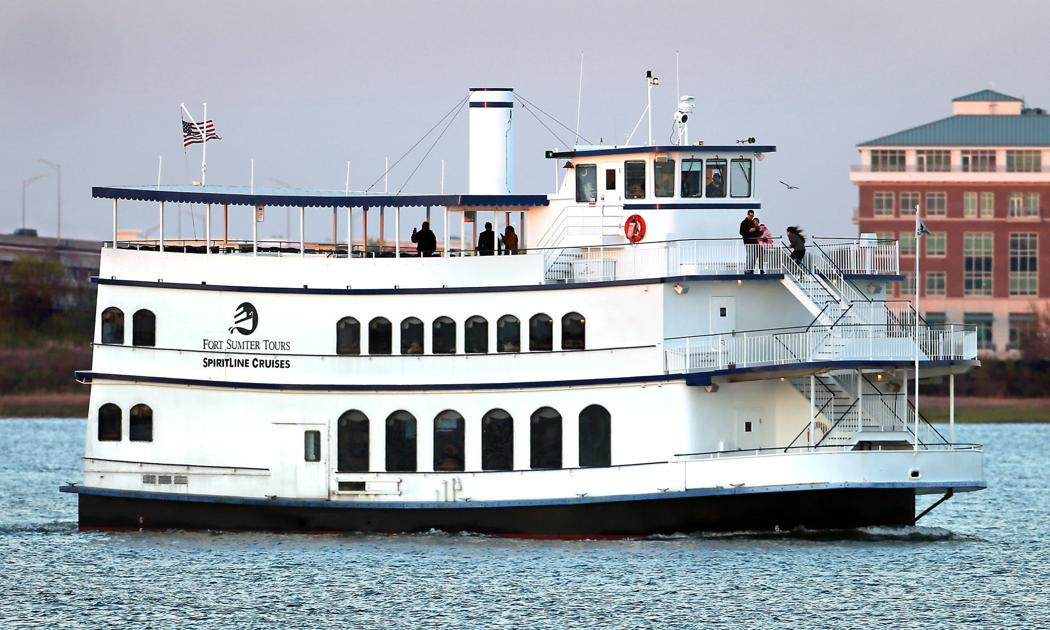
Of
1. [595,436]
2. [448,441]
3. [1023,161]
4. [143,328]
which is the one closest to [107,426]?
[143,328]

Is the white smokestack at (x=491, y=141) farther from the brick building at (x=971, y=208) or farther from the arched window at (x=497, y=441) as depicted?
the brick building at (x=971, y=208)

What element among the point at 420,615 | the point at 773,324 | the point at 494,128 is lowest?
the point at 420,615

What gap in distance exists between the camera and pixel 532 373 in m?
37.8

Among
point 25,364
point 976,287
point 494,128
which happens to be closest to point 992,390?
point 976,287

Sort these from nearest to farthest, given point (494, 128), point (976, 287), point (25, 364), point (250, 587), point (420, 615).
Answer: point (420, 615) → point (250, 587) → point (494, 128) → point (25, 364) → point (976, 287)

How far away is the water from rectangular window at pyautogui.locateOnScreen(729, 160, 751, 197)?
692 cm

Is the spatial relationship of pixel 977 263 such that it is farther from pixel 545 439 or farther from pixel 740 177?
pixel 545 439

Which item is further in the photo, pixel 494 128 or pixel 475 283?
pixel 494 128

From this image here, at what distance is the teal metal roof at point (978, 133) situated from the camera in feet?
349

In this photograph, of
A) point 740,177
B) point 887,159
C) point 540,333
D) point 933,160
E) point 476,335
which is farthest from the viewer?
point 887,159

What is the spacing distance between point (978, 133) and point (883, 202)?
6281 millimetres

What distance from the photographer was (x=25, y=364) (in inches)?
3275

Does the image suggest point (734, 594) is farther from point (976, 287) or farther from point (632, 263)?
point (976, 287)

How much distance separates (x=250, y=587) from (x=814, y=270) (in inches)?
471
